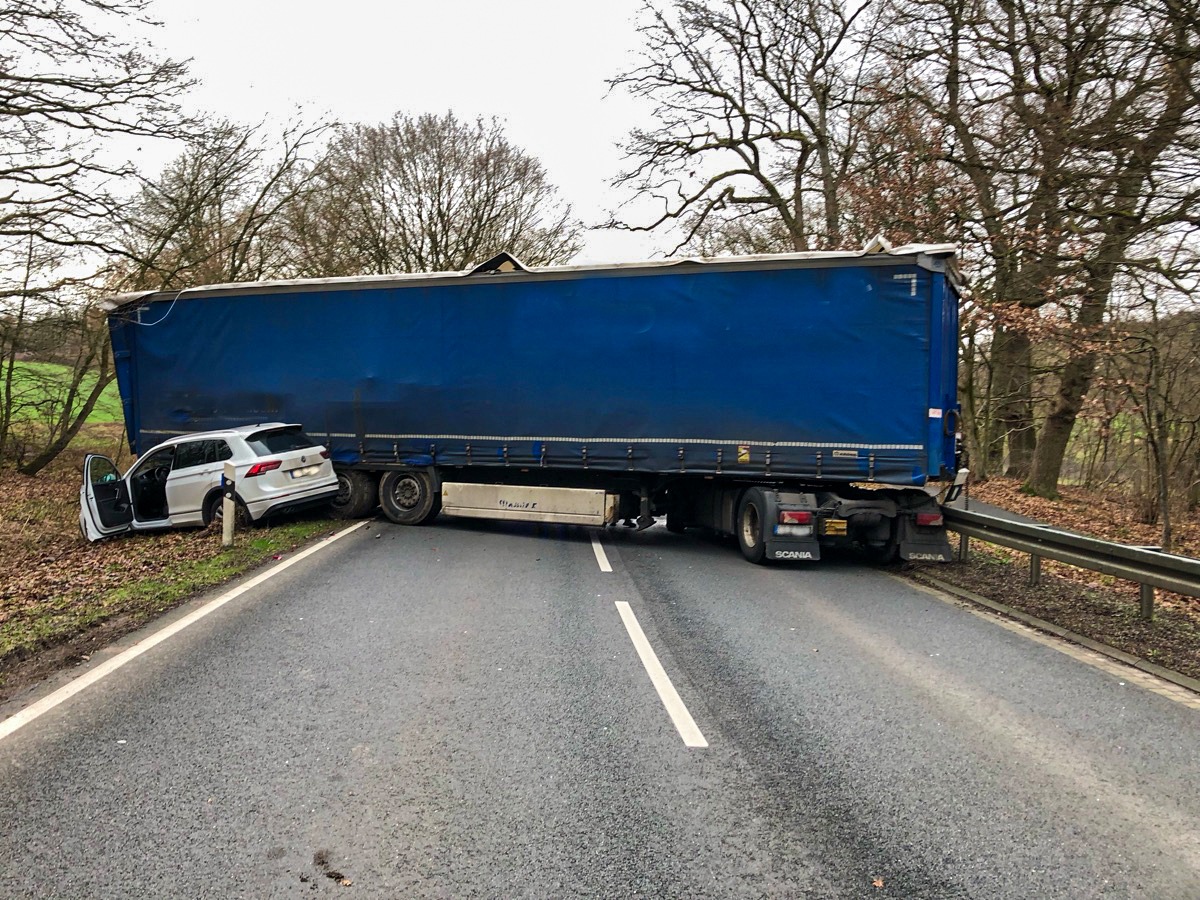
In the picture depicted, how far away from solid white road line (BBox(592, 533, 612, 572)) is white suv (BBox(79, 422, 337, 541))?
13.8ft

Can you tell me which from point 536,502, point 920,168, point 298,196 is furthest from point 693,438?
point 298,196

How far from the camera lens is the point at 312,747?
4.42 m

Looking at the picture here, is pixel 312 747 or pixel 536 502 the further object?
pixel 536 502

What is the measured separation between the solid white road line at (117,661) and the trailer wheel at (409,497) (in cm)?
390

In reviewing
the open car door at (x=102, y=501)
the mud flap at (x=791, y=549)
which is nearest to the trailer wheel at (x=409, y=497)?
the open car door at (x=102, y=501)

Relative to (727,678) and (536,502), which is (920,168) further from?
(727,678)

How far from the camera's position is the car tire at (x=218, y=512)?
12363mm

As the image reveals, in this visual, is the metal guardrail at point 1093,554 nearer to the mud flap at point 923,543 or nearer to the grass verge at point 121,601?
the mud flap at point 923,543

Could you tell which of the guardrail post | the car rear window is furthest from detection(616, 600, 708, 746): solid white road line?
the car rear window

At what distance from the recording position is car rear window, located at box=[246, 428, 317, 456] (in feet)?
40.4

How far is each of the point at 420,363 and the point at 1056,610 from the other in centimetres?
881

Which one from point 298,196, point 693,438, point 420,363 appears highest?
point 298,196

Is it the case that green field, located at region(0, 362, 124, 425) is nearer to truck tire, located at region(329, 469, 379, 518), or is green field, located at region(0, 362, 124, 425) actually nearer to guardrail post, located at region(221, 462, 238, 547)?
truck tire, located at region(329, 469, 379, 518)

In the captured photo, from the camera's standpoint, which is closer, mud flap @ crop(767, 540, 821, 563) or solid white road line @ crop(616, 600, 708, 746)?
solid white road line @ crop(616, 600, 708, 746)
